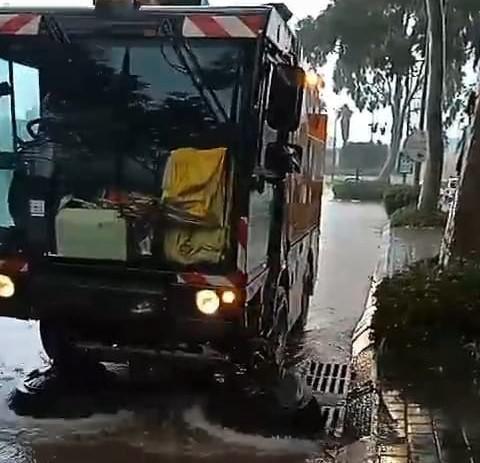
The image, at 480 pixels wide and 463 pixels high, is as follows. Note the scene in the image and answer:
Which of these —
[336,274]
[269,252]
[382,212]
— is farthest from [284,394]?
[382,212]

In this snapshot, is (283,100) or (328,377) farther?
(328,377)

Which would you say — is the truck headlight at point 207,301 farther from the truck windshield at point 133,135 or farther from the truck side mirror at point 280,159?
the truck side mirror at point 280,159

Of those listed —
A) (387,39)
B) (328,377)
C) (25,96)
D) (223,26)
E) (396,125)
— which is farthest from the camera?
(396,125)

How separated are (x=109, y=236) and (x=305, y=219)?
3.88 m

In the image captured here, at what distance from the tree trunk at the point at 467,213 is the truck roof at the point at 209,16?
4493 mm

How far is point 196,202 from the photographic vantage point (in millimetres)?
5949

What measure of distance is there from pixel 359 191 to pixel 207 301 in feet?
120

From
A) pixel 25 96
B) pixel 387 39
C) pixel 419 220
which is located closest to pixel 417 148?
pixel 419 220

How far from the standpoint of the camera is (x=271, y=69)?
591 centimetres

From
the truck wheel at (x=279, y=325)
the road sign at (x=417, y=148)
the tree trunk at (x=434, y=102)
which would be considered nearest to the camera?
the truck wheel at (x=279, y=325)

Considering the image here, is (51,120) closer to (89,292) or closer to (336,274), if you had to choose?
(89,292)

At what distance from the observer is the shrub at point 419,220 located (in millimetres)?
23700

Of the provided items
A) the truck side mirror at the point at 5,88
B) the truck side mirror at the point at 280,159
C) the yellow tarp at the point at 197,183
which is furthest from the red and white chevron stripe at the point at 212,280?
the truck side mirror at the point at 5,88

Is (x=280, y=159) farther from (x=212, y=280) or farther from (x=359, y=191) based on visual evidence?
(x=359, y=191)
